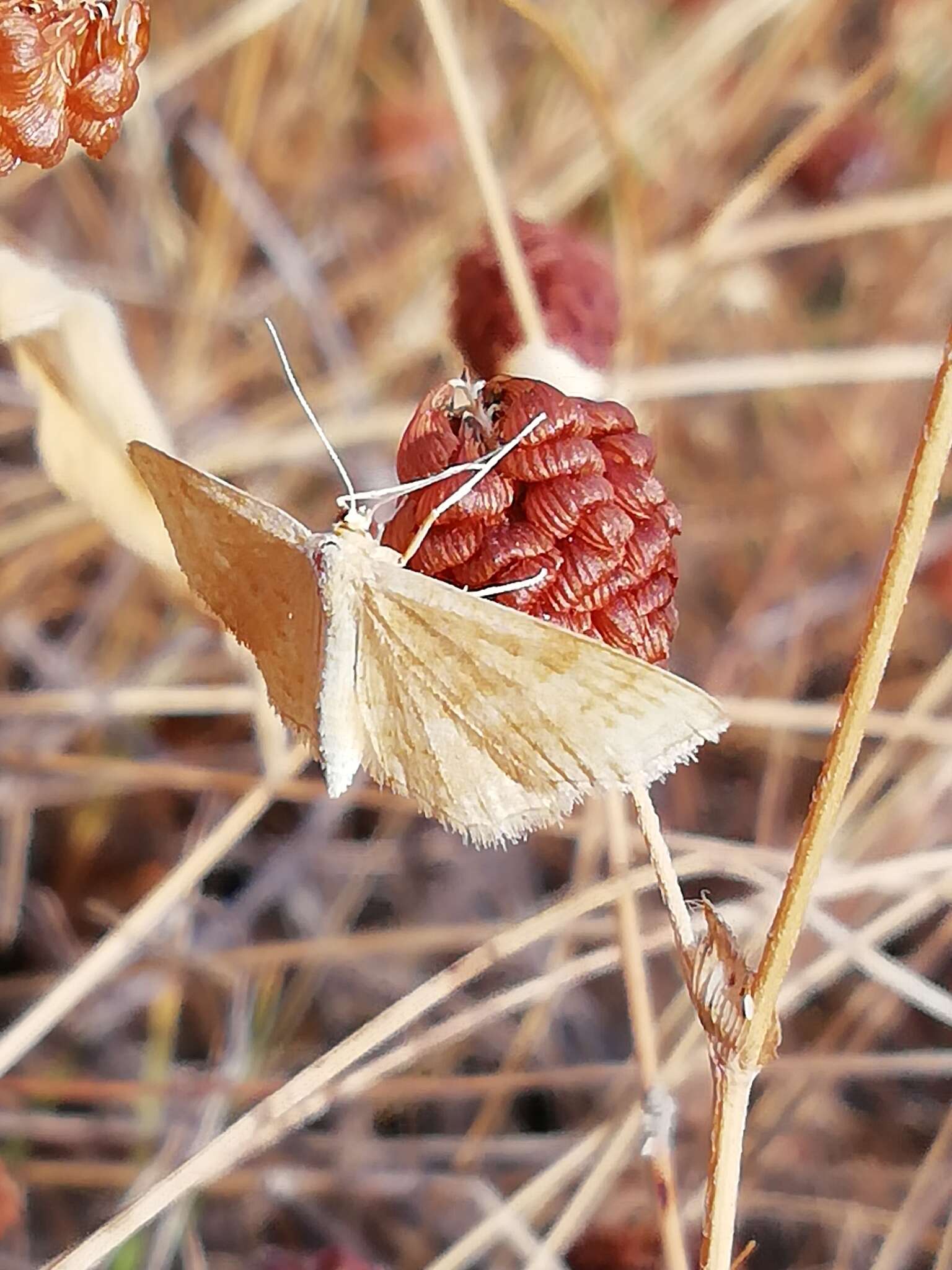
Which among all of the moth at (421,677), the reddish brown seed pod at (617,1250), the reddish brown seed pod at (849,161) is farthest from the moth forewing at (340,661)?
the reddish brown seed pod at (849,161)

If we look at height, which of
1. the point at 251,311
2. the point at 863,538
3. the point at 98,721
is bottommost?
the point at 98,721

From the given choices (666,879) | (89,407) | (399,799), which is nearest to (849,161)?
(399,799)

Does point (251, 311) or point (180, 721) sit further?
point (251, 311)

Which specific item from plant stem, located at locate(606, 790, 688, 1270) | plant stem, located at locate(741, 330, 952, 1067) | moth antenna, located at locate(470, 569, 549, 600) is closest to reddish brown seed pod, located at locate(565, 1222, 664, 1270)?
plant stem, located at locate(606, 790, 688, 1270)

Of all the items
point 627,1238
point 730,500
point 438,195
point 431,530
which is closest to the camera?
point 431,530

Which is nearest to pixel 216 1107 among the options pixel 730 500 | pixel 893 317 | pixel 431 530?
pixel 431 530

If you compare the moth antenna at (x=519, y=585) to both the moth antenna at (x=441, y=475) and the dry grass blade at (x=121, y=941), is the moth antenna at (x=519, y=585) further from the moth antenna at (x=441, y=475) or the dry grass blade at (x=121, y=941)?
the dry grass blade at (x=121, y=941)

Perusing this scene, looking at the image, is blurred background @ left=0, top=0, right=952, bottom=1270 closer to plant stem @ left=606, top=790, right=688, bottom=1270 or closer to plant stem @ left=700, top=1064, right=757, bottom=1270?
plant stem @ left=606, top=790, right=688, bottom=1270

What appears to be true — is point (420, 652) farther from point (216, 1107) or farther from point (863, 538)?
point (863, 538)
